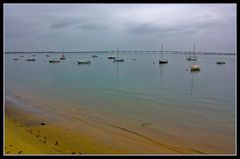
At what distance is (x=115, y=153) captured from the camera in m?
11.5

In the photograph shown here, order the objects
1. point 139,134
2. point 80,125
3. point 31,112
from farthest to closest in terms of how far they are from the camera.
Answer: point 31,112 < point 80,125 < point 139,134

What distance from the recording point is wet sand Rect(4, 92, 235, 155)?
10703mm

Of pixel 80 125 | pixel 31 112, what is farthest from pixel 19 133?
pixel 31 112

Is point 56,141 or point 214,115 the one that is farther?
point 214,115

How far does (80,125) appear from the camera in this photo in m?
15.8

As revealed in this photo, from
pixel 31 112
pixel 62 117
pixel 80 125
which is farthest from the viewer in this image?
pixel 31 112

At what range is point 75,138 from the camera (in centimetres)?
1314

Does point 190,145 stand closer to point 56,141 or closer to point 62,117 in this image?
point 56,141

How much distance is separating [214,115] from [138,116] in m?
5.57

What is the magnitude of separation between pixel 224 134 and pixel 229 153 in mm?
2816

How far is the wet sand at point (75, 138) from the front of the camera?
10.7 m

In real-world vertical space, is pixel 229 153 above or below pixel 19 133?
below

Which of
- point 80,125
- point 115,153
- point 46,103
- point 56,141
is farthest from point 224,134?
point 46,103

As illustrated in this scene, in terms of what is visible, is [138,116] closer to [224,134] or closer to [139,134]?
[139,134]
